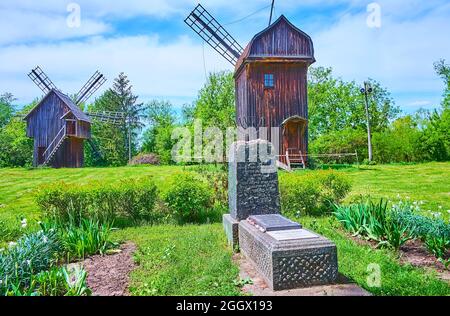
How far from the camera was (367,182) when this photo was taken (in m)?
9.61

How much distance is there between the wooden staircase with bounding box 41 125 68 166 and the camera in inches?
442

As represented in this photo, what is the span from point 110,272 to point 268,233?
1903 millimetres

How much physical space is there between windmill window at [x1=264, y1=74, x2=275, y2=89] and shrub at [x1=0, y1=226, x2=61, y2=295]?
29.5ft

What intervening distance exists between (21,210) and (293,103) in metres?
8.78

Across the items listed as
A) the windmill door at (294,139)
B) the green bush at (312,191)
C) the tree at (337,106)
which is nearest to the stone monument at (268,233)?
the green bush at (312,191)

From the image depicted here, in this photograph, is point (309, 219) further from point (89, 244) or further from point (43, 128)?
point (43, 128)

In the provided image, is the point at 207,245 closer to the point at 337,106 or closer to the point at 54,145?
the point at 54,145

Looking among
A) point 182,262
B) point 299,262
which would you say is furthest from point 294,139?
point 299,262

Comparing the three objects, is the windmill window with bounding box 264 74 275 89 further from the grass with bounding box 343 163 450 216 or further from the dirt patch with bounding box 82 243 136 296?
the dirt patch with bounding box 82 243 136 296

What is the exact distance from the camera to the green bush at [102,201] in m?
6.90

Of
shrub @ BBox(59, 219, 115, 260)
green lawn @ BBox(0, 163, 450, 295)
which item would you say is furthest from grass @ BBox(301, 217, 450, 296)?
shrub @ BBox(59, 219, 115, 260)

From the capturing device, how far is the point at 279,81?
1233 cm
